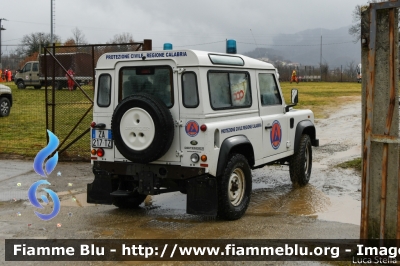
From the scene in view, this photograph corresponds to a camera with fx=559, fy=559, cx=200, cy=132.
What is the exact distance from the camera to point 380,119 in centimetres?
572

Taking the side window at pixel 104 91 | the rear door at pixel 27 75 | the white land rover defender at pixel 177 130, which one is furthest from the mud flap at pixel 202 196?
the rear door at pixel 27 75

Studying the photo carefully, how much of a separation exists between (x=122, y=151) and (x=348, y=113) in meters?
16.3

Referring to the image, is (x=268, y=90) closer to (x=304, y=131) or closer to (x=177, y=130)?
(x=304, y=131)

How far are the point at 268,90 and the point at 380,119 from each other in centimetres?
343

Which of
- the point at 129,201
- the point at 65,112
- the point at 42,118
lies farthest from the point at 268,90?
the point at 42,118

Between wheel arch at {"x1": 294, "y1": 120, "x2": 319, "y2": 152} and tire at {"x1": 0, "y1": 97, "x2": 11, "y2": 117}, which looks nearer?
wheel arch at {"x1": 294, "y1": 120, "x2": 319, "y2": 152}

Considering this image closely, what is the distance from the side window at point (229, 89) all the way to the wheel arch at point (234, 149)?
48cm

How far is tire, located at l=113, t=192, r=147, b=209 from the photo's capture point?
8364 millimetres

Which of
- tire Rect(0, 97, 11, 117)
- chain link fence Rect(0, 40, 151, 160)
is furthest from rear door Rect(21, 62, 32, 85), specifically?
tire Rect(0, 97, 11, 117)

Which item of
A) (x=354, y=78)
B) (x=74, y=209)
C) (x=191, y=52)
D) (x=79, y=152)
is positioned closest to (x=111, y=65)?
(x=191, y=52)

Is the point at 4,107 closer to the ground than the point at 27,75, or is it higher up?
closer to the ground

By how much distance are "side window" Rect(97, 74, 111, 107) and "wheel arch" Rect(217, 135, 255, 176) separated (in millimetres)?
1806

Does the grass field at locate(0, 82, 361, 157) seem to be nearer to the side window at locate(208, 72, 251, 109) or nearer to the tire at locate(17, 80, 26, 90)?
the side window at locate(208, 72, 251, 109)

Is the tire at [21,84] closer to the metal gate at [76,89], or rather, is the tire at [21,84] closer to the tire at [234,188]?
the metal gate at [76,89]
